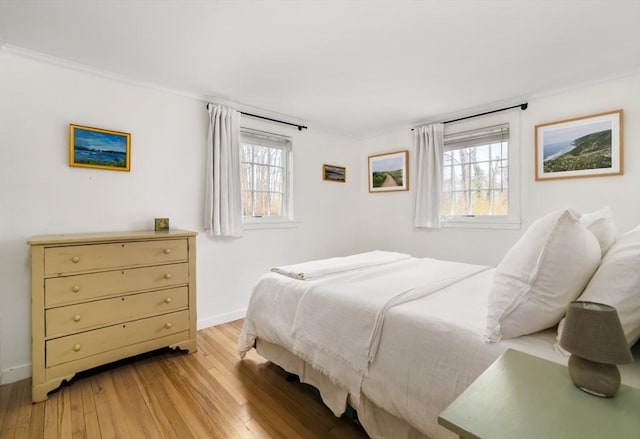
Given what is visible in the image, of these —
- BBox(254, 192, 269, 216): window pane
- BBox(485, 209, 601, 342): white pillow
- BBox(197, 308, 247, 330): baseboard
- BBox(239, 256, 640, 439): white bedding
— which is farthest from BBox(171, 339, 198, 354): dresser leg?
BBox(485, 209, 601, 342): white pillow

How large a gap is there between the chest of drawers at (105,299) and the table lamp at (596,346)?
2.37 meters

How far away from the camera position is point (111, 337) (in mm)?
2031

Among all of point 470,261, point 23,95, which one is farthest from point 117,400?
point 470,261

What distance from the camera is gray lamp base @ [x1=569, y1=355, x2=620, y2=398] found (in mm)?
692

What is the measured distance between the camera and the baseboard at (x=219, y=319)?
2.87 m

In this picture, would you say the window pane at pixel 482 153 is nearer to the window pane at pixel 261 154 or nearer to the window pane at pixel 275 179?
the window pane at pixel 275 179

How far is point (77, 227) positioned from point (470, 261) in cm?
380

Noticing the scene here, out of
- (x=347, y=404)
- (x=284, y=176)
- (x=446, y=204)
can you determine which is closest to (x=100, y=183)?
(x=284, y=176)

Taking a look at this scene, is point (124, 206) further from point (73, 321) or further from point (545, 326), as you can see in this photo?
point (545, 326)

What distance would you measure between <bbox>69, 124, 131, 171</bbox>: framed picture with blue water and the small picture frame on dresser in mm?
502

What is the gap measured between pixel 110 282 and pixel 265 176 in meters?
1.92

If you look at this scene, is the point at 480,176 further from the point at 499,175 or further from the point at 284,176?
the point at 284,176

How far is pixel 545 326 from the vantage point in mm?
1136

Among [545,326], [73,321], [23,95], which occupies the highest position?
[23,95]
